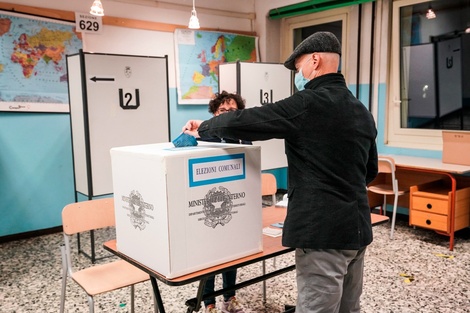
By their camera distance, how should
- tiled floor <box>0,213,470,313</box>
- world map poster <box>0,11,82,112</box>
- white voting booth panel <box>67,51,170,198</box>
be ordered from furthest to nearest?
world map poster <box>0,11,82,112</box> < white voting booth panel <box>67,51,170,198</box> < tiled floor <box>0,213,470,313</box>

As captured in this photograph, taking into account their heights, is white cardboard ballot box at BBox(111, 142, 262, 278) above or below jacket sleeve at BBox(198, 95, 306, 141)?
below

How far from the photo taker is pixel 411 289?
2959mm

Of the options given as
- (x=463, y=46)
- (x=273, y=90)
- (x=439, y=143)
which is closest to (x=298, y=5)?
(x=273, y=90)

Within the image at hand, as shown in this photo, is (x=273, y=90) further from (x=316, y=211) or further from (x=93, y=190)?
(x=316, y=211)

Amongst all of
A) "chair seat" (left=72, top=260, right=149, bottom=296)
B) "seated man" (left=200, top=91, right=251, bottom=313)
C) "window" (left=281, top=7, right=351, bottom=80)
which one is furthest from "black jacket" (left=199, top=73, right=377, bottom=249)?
"window" (left=281, top=7, right=351, bottom=80)

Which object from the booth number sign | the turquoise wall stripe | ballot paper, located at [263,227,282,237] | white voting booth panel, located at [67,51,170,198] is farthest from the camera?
the booth number sign

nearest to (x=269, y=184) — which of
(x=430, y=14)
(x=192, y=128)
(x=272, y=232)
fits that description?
(x=272, y=232)

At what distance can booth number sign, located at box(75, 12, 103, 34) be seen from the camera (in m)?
4.30

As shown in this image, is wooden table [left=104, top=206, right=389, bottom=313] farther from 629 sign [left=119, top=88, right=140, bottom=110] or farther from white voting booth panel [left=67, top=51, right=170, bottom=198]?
629 sign [left=119, top=88, right=140, bottom=110]

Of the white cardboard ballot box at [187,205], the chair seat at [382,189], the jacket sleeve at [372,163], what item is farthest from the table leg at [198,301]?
the chair seat at [382,189]

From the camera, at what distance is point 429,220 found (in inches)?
151

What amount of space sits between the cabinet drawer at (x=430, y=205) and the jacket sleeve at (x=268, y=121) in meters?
2.88

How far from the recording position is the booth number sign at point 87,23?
4.30m

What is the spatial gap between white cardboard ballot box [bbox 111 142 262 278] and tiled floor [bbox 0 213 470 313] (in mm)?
1330
